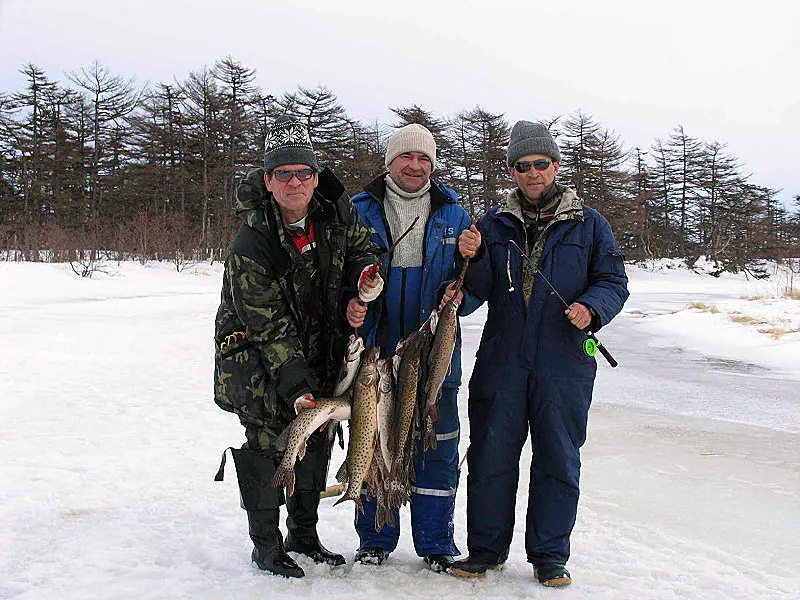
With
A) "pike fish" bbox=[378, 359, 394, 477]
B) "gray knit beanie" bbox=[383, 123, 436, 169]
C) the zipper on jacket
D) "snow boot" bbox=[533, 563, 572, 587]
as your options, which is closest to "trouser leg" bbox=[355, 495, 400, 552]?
"pike fish" bbox=[378, 359, 394, 477]

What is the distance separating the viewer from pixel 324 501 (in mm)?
4457

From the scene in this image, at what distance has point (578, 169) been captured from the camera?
1677 inches

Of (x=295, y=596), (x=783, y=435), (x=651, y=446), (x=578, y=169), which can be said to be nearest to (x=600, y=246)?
(x=295, y=596)

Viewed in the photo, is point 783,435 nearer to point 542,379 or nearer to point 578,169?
point 542,379

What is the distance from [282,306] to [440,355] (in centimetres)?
75

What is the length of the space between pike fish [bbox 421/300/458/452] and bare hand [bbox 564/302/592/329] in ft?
1.73

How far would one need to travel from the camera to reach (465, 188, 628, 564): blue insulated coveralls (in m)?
3.31

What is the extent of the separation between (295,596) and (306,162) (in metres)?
1.92

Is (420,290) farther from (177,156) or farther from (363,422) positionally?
(177,156)

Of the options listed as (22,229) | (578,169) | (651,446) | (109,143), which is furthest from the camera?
(578,169)

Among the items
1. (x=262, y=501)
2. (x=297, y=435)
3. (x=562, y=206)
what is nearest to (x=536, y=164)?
(x=562, y=206)

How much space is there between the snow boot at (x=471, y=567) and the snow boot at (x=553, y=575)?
243 millimetres

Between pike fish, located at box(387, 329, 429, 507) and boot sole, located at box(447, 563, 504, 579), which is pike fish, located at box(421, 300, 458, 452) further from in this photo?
boot sole, located at box(447, 563, 504, 579)

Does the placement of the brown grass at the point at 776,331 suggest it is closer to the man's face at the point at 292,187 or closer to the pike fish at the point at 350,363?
the pike fish at the point at 350,363
